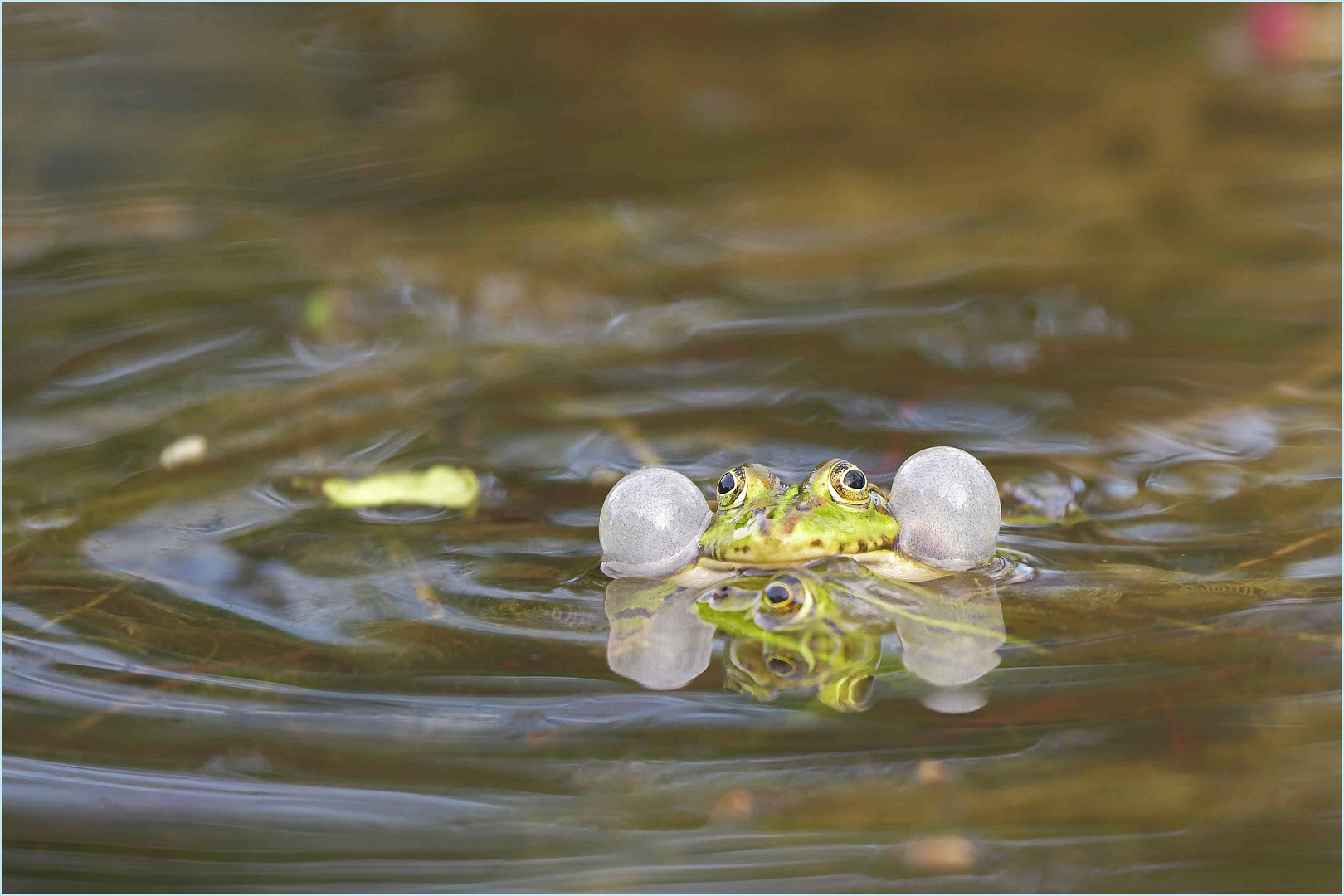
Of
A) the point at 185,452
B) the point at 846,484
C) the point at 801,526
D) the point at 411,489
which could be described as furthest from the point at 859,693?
the point at 185,452

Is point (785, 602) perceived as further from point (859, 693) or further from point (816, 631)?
point (859, 693)

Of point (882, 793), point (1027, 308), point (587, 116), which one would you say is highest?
point (587, 116)

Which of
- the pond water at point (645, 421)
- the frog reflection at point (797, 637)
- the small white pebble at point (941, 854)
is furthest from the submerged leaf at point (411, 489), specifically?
the small white pebble at point (941, 854)

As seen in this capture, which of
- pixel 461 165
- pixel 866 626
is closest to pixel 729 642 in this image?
pixel 866 626

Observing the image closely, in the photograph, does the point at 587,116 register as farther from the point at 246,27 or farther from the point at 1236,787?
the point at 1236,787

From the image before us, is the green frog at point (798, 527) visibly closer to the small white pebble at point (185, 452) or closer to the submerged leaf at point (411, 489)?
the submerged leaf at point (411, 489)
